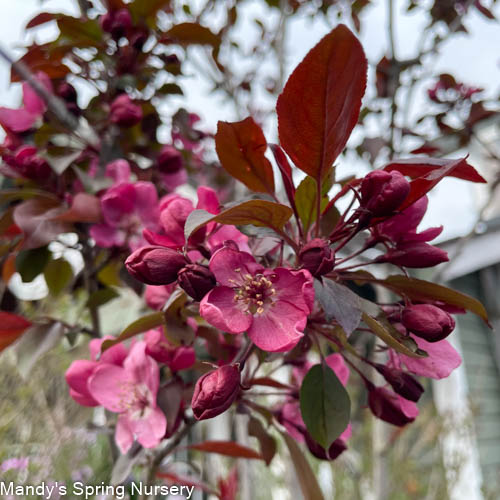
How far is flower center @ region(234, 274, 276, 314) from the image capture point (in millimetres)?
543

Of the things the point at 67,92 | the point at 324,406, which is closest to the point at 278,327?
the point at 324,406

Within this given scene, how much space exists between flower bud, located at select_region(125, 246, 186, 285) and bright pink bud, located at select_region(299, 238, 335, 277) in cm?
15

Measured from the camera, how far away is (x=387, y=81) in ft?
5.33

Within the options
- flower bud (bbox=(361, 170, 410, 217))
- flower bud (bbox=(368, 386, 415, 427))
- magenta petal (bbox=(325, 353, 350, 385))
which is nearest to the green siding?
magenta petal (bbox=(325, 353, 350, 385))

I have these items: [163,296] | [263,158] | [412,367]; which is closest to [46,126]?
[163,296]

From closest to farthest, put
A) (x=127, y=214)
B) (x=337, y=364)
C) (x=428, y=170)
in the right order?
(x=428, y=170) < (x=337, y=364) < (x=127, y=214)

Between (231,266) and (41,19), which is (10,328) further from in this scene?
(41,19)

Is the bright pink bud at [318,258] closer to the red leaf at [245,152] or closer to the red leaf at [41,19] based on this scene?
the red leaf at [245,152]

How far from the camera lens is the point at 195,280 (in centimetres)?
51

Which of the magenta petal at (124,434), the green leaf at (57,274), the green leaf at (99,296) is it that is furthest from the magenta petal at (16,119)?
the magenta petal at (124,434)

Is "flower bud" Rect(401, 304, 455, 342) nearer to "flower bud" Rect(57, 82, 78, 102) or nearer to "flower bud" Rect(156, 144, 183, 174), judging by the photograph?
"flower bud" Rect(156, 144, 183, 174)

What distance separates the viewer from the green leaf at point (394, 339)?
0.48 meters

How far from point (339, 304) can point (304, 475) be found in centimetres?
43

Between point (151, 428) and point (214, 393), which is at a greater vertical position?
point (214, 393)
